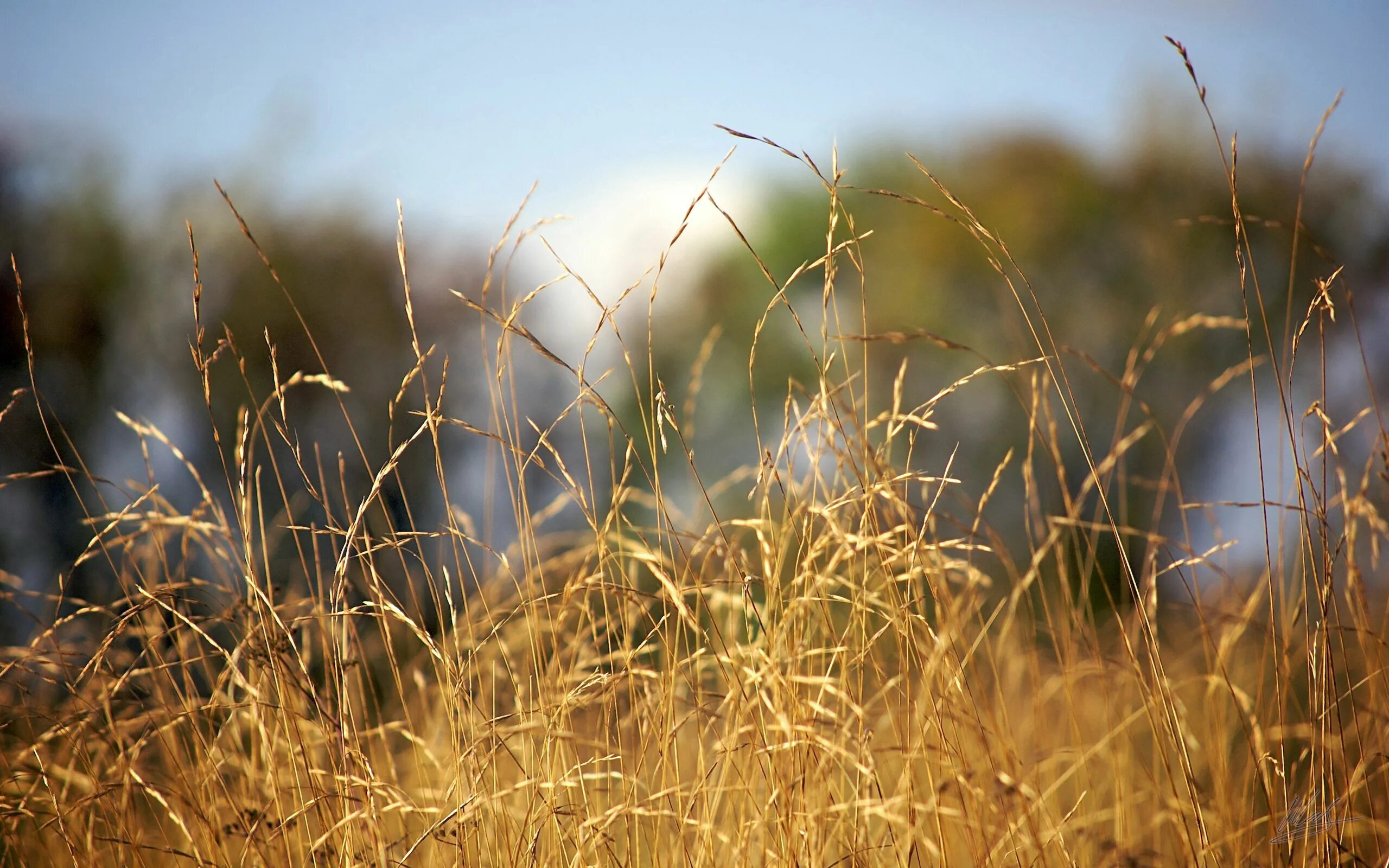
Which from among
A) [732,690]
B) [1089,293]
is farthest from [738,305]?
[732,690]

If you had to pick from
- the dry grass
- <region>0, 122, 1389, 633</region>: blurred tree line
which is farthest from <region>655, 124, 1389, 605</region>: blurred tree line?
the dry grass

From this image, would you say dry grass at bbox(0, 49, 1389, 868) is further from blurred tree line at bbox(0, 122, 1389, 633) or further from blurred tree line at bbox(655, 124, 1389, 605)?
blurred tree line at bbox(655, 124, 1389, 605)

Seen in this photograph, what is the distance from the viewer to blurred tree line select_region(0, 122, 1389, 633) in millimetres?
5047

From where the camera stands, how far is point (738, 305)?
9.23 m

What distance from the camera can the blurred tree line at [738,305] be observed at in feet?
16.6

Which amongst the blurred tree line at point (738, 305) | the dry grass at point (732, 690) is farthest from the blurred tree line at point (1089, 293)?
the dry grass at point (732, 690)

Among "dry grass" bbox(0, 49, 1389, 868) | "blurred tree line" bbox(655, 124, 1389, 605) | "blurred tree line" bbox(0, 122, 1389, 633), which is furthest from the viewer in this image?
"blurred tree line" bbox(655, 124, 1389, 605)

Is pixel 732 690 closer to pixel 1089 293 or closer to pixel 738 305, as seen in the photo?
pixel 1089 293

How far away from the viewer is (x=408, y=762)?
286 cm

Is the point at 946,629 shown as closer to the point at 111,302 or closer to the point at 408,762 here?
the point at 408,762

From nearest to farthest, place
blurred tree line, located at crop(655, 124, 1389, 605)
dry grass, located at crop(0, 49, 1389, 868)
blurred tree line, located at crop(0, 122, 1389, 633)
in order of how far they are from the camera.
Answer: dry grass, located at crop(0, 49, 1389, 868)
blurred tree line, located at crop(0, 122, 1389, 633)
blurred tree line, located at crop(655, 124, 1389, 605)

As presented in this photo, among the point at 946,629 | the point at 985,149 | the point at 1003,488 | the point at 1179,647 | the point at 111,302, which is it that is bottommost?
the point at 1003,488

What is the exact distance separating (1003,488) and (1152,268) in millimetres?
2314

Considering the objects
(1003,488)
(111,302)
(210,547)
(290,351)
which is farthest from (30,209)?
(1003,488)
